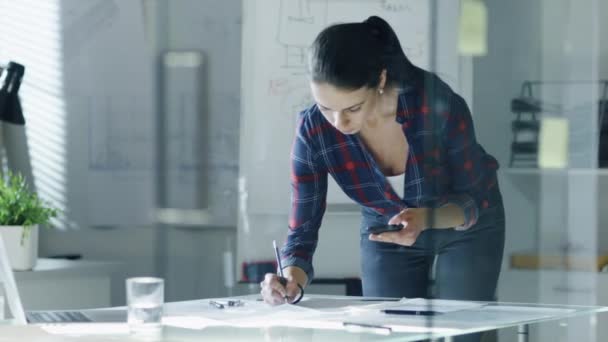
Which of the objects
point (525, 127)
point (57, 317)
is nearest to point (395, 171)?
point (525, 127)

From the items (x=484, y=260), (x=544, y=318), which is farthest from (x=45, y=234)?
(x=544, y=318)

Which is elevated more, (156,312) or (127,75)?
(127,75)

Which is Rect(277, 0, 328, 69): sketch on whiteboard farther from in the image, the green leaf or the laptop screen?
the laptop screen

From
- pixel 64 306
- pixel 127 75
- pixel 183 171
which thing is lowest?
pixel 64 306

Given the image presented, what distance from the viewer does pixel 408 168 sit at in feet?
8.40

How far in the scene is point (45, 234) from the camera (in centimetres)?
407

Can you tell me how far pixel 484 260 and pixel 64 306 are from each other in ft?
→ 5.42

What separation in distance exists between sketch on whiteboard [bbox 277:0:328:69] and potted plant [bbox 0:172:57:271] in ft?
3.75

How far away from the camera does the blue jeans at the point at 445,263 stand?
7.32ft

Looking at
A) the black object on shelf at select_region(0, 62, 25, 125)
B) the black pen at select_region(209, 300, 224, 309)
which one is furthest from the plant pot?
the black pen at select_region(209, 300, 224, 309)

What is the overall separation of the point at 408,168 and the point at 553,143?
1.49ft

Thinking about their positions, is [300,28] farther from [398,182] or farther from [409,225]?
[409,225]

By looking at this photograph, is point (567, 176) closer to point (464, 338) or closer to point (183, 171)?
point (464, 338)

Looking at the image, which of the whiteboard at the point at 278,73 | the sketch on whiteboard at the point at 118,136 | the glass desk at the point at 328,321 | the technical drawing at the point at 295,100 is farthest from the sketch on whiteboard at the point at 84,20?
the glass desk at the point at 328,321
